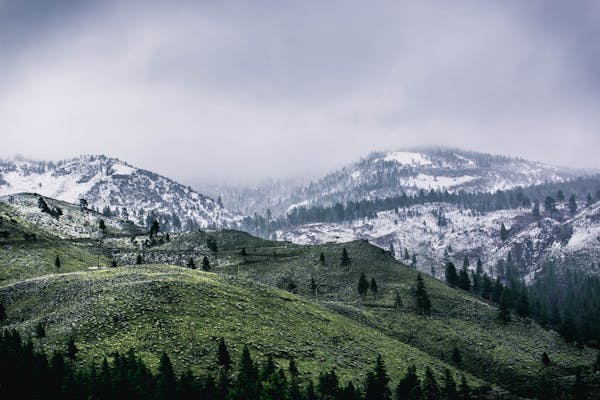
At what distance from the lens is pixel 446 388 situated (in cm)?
10144

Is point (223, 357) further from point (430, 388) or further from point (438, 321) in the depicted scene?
point (438, 321)

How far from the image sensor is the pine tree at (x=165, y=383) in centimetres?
7325

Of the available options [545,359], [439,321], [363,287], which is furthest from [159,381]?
[363,287]

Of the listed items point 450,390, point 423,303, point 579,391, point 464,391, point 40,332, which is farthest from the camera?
point 423,303

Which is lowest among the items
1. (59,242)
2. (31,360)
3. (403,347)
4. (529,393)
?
(529,393)

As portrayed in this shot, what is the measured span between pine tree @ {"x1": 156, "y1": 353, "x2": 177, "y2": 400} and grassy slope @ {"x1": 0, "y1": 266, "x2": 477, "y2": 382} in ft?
26.3

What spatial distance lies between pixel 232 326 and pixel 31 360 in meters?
37.3

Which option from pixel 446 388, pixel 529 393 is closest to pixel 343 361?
pixel 446 388

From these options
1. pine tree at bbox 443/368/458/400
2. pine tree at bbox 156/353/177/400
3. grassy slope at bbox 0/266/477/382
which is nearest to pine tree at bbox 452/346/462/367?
grassy slope at bbox 0/266/477/382

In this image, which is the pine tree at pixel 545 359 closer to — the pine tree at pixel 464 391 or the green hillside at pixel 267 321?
the green hillside at pixel 267 321

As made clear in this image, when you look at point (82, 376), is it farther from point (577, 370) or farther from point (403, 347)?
point (577, 370)

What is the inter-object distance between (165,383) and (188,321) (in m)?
27.7

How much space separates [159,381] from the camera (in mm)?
73938

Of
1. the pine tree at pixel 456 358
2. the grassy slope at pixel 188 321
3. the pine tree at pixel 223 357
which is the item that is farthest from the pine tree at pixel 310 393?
the pine tree at pixel 456 358
